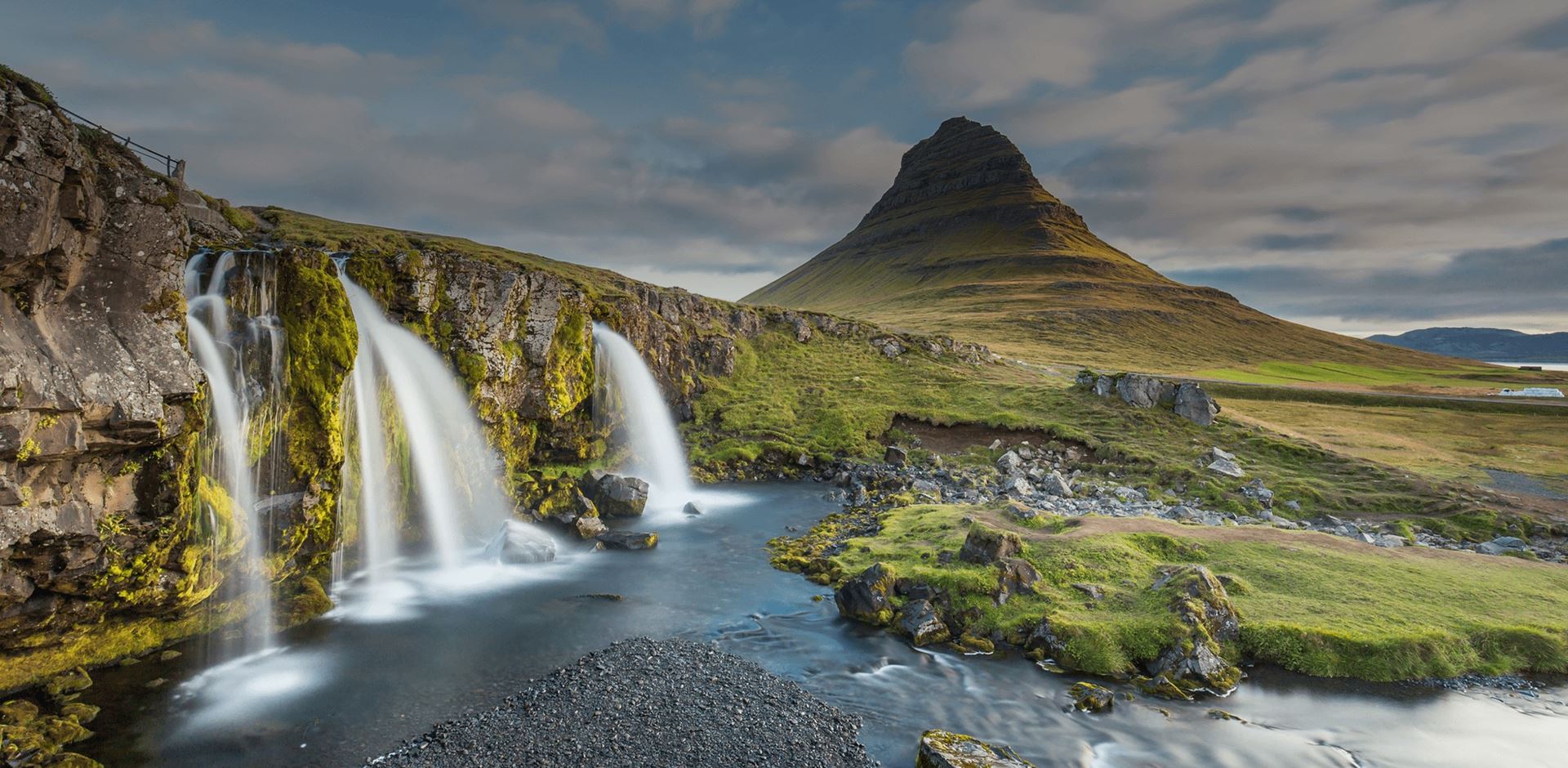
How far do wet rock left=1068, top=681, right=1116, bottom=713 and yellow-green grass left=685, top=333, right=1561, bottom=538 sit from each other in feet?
77.7

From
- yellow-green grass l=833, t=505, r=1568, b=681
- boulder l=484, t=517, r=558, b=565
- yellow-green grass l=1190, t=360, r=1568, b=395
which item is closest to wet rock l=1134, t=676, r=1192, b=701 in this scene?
yellow-green grass l=833, t=505, r=1568, b=681

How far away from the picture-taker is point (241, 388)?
19844 mm

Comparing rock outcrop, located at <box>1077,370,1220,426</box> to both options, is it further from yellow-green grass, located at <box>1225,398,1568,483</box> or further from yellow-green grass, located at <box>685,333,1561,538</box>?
yellow-green grass, located at <box>1225,398,1568,483</box>

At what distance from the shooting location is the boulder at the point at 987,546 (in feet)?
73.2

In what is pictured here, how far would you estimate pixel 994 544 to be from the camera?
2245 centimetres

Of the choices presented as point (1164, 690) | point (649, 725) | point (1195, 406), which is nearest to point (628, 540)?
point (649, 725)

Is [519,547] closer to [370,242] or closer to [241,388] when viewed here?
[241,388]

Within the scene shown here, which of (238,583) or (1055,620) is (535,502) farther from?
(1055,620)

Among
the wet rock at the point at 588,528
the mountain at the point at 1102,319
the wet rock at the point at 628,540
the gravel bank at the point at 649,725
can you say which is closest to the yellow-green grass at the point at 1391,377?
the mountain at the point at 1102,319

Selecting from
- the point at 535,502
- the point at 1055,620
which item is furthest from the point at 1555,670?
the point at 535,502

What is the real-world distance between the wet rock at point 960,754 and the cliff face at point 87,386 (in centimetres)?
2010

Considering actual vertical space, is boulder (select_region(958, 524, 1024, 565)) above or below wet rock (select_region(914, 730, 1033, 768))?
above

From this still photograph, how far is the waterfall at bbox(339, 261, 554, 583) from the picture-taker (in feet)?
83.8

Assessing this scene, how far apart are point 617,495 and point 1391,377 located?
136919 millimetres
